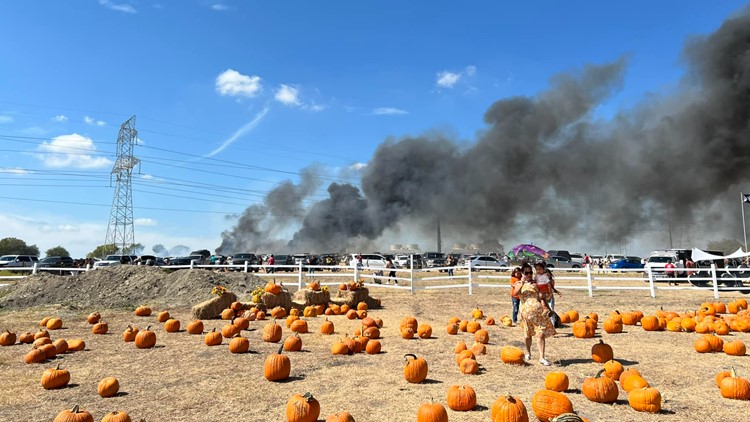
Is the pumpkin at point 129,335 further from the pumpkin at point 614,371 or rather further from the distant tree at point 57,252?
the distant tree at point 57,252

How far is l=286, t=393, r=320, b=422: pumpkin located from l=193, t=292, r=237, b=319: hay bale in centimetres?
933

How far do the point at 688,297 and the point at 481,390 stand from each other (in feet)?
56.4

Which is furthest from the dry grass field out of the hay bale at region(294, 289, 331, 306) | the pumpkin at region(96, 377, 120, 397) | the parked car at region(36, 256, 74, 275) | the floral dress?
the parked car at region(36, 256, 74, 275)

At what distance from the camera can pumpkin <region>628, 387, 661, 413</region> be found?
5074 mm

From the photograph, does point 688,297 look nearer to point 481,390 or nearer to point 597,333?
point 597,333

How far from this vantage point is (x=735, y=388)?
5.57 meters

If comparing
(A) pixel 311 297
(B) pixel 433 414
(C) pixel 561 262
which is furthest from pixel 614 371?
(C) pixel 561 262

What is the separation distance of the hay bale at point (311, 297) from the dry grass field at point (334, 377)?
12.4 ft

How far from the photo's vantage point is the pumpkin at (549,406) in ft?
15.5

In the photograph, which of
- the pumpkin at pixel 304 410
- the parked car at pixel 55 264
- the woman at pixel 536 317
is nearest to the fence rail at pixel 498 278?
the parked car at pixel 55 264

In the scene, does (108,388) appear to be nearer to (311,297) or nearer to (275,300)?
(275,300)

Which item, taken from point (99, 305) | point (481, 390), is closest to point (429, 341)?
point (481, 390)

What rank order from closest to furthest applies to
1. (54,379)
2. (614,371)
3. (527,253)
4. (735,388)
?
1. (735,388)
2. (54,379)
3. (614,371)
4. (527,253)

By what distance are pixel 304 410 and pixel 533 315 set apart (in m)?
4.45
